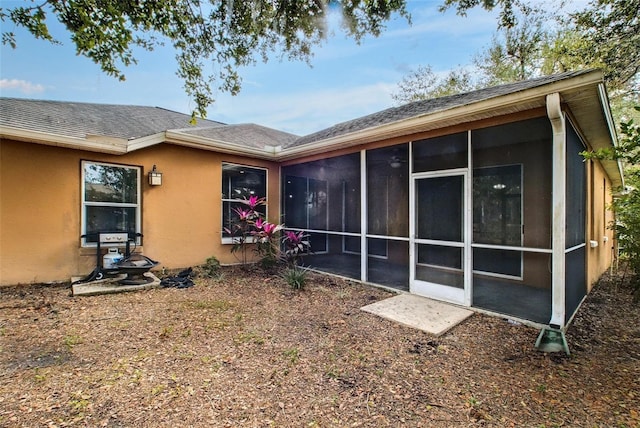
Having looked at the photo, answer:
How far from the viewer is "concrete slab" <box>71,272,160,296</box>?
446 centimetres

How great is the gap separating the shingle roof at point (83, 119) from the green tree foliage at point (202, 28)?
144cm

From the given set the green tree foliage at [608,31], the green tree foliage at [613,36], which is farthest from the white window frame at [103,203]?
the green tree foliage at [613,36]

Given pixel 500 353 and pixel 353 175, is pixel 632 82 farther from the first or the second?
pixel 500 353

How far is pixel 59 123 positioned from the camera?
5.42 metres

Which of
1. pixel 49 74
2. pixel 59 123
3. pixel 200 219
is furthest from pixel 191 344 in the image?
pixel 49 74

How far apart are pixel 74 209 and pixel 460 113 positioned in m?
6.58

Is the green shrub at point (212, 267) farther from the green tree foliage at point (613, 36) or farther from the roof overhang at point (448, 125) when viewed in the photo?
the green tree foliage at point (613, 36)

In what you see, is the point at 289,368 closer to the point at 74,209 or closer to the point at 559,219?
the point at 559,219

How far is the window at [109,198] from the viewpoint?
5.29 metres

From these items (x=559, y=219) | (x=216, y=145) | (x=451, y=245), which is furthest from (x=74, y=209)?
(x=559, y=219)

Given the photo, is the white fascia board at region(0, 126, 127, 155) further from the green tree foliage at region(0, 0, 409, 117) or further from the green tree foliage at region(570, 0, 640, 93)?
the green tree foliage at region(570, 0, 640, 93)

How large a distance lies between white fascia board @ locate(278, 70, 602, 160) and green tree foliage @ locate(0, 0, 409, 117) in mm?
1727

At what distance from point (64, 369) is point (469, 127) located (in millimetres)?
5457

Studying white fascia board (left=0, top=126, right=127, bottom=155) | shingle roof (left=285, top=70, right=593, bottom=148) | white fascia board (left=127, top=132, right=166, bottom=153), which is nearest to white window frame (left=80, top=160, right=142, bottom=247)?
white fascia board (left=0, top=126, right=127, bottom=155)
